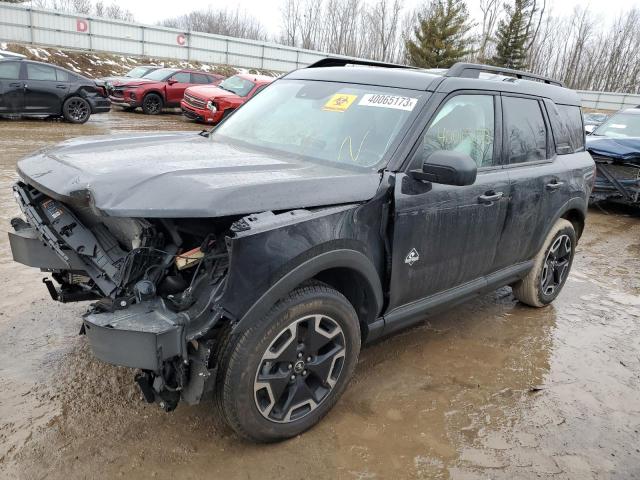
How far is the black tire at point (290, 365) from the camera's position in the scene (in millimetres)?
2467

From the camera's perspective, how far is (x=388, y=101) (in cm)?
336

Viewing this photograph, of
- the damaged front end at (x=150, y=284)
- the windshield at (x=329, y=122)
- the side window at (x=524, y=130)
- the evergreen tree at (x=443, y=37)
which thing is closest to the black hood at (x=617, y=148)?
the side window at (x=524, y=130)

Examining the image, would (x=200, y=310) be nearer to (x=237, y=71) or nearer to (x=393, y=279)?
(x=393, y=279)

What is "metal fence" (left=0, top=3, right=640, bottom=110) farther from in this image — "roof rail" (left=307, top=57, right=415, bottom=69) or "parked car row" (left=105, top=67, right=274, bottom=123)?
"roof rail" (left=307, top=57, right=415, bottom=69)

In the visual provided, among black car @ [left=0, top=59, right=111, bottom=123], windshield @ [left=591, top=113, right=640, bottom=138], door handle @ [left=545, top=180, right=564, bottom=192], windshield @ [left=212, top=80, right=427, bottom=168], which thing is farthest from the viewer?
black car @ [left=0, top=59, right=111, bottom=123]

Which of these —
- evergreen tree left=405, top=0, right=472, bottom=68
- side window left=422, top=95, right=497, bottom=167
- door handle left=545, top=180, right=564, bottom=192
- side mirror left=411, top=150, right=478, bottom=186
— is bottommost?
door handle left=545, top=180, right=564, bottom=192

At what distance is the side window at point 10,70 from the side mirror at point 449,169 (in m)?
13.1

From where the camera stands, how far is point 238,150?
3.43 m

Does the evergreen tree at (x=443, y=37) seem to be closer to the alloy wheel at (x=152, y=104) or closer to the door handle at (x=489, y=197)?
the alloy wheel at (x=152, y=104)

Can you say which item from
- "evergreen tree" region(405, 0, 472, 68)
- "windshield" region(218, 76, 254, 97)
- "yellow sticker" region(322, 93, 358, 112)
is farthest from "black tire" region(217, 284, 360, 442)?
"evergreen tree" region(405, 0, 472, 68)

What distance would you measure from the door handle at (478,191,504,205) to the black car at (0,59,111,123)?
1305cm

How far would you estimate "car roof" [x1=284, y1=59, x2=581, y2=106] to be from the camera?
3.39 m

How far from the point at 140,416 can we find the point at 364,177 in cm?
188

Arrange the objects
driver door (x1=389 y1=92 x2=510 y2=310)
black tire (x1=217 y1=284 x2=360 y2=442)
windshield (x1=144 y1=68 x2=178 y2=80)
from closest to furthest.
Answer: black tire (x1=217 y1=284 x2=360 y2=442) < driver door (x1=389 y1=92 x2=510 y2=310) < windshield (x1=144 y1=68 x2=178 y2=80)
